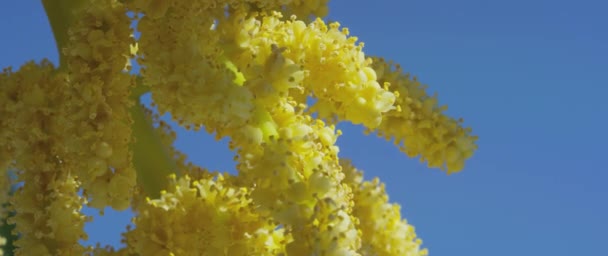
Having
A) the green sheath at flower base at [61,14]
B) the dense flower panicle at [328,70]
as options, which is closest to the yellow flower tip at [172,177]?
the dense flower panicle at [328,70]

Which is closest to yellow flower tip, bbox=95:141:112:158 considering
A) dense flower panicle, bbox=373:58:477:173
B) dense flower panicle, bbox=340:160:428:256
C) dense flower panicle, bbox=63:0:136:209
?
dense flower panicle, bbox=63:0:136:209

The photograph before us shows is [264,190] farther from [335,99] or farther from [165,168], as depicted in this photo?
[165,168]

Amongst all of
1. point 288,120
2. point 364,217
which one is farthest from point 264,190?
point 364,217

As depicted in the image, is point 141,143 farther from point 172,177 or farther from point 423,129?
point 423,129

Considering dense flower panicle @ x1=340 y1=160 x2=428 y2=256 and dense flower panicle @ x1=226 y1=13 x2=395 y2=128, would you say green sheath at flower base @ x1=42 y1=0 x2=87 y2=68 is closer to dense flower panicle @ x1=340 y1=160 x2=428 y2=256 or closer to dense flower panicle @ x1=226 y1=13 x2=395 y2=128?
dense flower panicle @ x1=226 y1=13 x2=395 y2=128

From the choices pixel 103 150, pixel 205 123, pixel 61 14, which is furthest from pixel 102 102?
pixel 61 14

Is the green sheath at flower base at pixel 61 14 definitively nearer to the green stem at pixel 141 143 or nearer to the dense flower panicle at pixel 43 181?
the green stem at pixel 141 143
